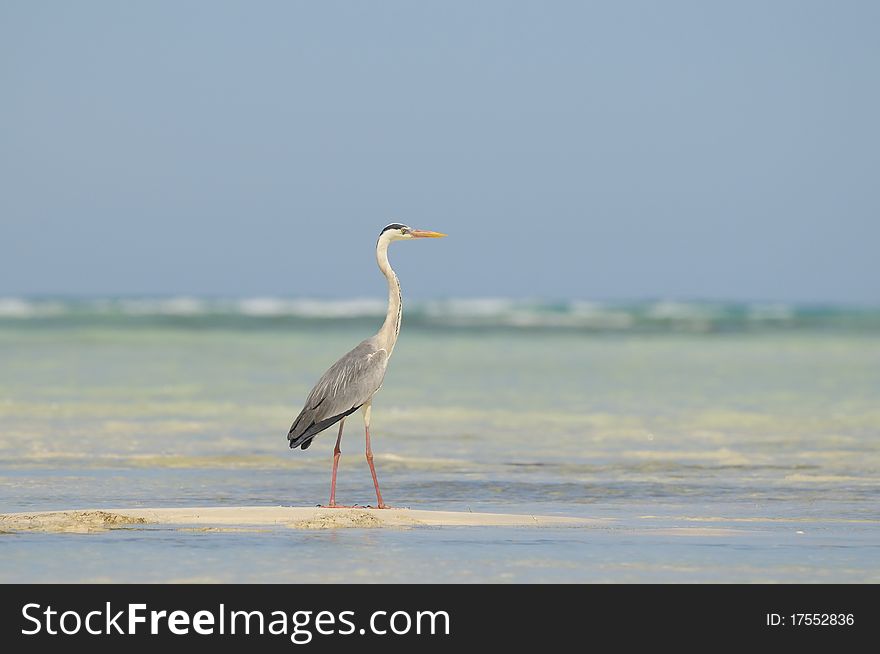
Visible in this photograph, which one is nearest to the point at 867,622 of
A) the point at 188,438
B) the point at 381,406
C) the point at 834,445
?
the point at 834,445

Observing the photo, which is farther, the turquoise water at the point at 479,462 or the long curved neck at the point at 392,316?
the long curved neck at the point at 392,316

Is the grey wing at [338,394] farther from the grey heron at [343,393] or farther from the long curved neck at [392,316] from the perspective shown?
the long curved neck at [392,316]

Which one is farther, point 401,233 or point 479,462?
point 479,462

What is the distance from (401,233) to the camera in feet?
35.0

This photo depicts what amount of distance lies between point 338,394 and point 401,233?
1451mm

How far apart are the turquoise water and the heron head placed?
6.32 feet

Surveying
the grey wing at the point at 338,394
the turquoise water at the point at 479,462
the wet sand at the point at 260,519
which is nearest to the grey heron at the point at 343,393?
the grey wing at the point at 338,394

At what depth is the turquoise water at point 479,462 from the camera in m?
7.71

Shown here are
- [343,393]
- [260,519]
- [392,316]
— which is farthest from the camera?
[392,316]

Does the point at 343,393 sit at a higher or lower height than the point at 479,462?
higher

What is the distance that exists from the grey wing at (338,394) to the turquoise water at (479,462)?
2.45 ft

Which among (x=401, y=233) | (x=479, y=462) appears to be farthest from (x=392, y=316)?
(x=479, y=462)

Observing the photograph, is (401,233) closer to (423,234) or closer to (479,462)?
(423,234)

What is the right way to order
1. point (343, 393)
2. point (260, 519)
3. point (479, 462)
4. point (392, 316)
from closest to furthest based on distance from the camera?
point (260, 519) → point (343, 393) → point (392, 316) → point (479, 462)
